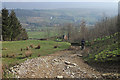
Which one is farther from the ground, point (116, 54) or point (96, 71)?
point (116, 54)

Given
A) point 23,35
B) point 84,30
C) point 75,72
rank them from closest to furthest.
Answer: point 75,72 < point 84,30 < point 23,35

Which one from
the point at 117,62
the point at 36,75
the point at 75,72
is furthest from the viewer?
the point at 117,62

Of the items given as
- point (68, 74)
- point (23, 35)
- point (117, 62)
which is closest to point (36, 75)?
point (68, 74)

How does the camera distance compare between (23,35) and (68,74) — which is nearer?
(68,74)

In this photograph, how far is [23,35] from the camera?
121 ft

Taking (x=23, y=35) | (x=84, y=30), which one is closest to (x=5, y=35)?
(x=23, y=35)

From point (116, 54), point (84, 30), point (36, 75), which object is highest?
point (84, 30)

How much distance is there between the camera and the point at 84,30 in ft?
92.3

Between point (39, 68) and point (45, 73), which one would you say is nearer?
point (45, 73)

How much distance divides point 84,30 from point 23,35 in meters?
17.4

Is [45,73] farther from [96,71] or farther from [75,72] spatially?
[96,71]

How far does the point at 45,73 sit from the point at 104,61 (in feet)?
11.5

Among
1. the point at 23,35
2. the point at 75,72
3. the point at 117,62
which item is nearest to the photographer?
the point at 75,72

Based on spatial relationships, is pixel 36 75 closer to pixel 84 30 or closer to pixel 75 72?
pixel 75 72
